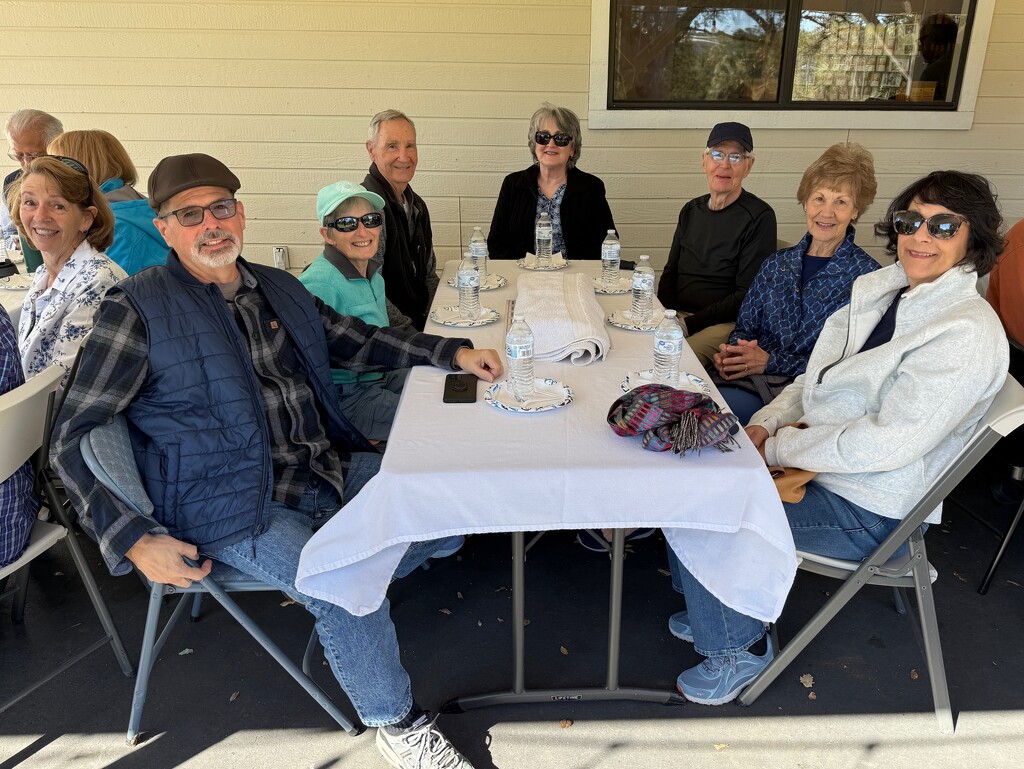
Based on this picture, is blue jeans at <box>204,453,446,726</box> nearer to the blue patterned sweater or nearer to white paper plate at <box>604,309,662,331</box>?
white paper plate at <box>604,309,662,331</box>

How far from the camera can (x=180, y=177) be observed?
6.40 feet

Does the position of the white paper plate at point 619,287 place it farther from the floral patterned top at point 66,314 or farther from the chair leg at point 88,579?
the chair leg at point 88,579

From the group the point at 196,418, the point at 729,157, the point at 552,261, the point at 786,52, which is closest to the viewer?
the point at 196,418

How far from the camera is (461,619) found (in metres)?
2.46

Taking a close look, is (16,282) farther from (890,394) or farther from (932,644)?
(932,644)

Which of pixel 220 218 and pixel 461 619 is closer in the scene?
pixel 220 218

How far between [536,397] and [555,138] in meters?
2.17

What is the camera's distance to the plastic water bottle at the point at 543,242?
355cm

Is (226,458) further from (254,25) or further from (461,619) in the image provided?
(254,25)

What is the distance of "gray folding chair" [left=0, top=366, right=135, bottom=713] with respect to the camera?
1763mm

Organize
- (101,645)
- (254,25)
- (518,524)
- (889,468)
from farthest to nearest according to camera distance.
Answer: (254,25) → (101,645) → (889,468) → (518,524)

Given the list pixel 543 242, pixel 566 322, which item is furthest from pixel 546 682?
pixel 543 242

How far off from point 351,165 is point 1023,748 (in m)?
4.20

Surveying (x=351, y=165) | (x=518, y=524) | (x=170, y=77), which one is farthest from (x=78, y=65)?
(x=518, y=524)
